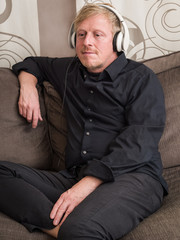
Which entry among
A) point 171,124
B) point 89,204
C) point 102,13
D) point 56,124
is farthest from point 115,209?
point 102,13

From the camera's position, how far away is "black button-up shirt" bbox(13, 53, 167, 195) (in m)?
1.40

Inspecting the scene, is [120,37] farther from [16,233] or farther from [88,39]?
[16,233]

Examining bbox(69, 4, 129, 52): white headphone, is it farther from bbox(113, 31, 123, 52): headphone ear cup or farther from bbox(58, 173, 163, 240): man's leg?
bbox(58, 173, 163, 240): man's leg

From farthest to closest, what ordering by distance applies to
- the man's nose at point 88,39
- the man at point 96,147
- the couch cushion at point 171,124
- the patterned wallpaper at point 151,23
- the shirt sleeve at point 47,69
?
the patterned wallpaper at point 151,23, the shirt sleeve at point 47,69, the couch cushion at point 171,124, the man's nose at point 88,39, the man at point 96,147

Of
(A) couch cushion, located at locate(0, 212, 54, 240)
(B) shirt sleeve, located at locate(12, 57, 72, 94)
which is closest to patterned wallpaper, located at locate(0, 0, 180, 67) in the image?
(B) shirt sleeve, located at locate(12, 57, 72, 94)

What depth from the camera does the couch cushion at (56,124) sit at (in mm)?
1802

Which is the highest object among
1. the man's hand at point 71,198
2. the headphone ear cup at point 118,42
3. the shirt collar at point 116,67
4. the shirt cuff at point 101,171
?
the headphone ear cup at point 118,42

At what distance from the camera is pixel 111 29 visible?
1.58 m

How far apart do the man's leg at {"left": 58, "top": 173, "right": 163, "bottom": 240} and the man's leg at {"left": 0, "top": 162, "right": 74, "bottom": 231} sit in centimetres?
12

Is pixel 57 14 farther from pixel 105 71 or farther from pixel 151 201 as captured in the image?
pixel 151 201

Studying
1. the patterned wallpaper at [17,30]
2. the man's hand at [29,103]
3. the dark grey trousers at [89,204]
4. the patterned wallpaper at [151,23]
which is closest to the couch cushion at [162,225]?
the dark grey trousers at [89,204]

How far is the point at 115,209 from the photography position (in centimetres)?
123

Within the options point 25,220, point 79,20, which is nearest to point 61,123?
point 79,20

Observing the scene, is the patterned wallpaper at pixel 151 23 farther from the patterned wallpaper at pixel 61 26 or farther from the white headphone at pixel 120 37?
the white headphone at pixel 120 37
